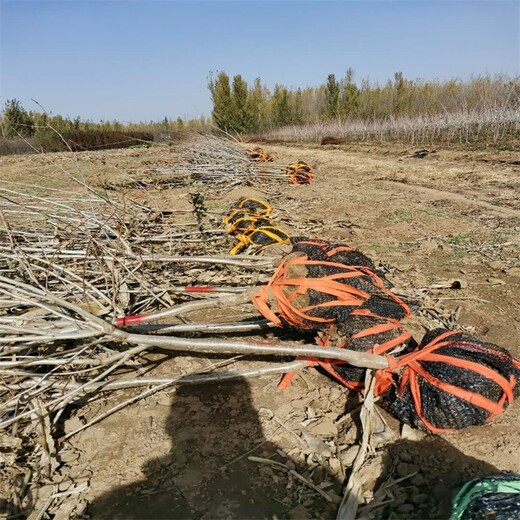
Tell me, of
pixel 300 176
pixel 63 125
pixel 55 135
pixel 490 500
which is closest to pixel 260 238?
pixel 490 500

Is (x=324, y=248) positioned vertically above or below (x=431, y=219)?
above

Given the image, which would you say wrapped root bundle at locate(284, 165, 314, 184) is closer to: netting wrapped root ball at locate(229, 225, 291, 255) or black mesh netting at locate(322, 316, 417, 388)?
netting wrapped root ball at locate(229, 225, 291, 255)

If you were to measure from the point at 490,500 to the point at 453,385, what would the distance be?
0.52 meters

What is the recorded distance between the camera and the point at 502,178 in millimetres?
8125

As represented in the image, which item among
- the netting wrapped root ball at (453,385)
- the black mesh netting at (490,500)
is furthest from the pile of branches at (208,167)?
the black mesh netting at (490,500)

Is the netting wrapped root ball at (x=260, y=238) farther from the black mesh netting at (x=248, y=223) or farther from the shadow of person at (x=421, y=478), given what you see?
the shadow of person at (x=421, y=478)

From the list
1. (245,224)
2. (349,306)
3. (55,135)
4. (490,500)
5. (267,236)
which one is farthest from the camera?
(55,135)

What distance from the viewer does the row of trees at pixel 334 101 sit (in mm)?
22703

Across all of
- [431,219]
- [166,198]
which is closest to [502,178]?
[431,219]

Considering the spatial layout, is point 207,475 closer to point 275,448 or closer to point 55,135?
point 275,448

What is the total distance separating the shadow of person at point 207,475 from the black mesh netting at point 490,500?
659 mm

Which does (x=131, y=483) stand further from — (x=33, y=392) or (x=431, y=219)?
(x=431, y=219)

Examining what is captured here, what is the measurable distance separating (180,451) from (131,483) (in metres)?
0.24

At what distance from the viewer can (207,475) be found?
1.71 metres
